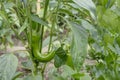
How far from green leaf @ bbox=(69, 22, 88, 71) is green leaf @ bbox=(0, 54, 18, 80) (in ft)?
0.62

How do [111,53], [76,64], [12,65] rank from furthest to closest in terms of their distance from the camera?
[111,53] → [12,65] → [76,64]

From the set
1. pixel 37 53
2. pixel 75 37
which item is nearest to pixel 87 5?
pixel 75 37

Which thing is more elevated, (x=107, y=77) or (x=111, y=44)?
(x=111, y=44)

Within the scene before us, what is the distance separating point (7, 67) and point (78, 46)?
223 millimetres

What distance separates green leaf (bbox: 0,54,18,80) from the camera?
905mm

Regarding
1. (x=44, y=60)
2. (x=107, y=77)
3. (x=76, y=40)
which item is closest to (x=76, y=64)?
(x=76, y=40)

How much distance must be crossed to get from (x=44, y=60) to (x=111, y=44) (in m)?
0.21

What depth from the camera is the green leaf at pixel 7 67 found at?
0.91 m

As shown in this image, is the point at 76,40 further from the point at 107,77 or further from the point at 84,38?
the point at 107,77

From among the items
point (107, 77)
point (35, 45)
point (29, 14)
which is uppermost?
point (29, 14)

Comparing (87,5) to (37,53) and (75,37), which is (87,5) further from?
(37,53)

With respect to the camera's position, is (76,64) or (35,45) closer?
(76,64)

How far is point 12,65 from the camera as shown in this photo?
0.94 meters

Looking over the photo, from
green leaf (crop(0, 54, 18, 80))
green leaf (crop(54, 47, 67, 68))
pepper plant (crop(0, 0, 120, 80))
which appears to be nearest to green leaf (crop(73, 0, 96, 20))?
pepper plant (crop(0, 0, 120, 80))
